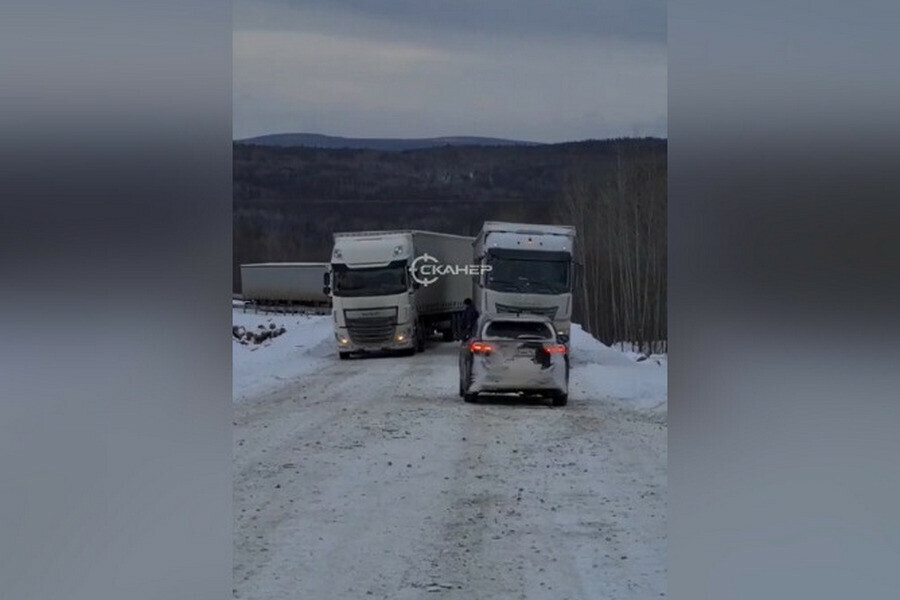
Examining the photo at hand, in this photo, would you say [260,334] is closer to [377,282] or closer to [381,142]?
[381,142]

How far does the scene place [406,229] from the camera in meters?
5.70

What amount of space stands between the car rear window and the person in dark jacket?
12 centimetres

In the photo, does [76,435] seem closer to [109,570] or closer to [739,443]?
[109,570]

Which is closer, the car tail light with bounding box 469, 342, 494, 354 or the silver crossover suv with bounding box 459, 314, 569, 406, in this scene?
the silver crossover suv with bounding box 459, 314, 569, 406

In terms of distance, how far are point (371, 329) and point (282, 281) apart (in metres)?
3.79

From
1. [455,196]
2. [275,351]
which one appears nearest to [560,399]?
[275,351]

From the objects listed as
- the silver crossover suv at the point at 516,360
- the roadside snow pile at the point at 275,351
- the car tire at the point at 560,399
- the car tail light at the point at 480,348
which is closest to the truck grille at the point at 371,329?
the roadside snow pile at the point at 275,351

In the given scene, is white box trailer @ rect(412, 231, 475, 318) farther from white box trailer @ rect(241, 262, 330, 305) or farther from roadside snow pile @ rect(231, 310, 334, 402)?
roadside snow pile @ rect(231, 310, 334, 402)

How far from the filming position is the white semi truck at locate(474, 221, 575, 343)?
19.8ft

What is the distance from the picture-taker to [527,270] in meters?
10.3

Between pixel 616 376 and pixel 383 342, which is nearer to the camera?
pixel 616 376

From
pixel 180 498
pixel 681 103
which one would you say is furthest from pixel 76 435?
pixel 681 103

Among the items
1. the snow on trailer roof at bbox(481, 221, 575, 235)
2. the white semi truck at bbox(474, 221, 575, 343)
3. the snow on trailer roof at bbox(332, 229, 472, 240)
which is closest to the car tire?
the white semi truck at bbox(474, 221, 575, 343)

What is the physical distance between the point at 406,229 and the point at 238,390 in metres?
0.97
